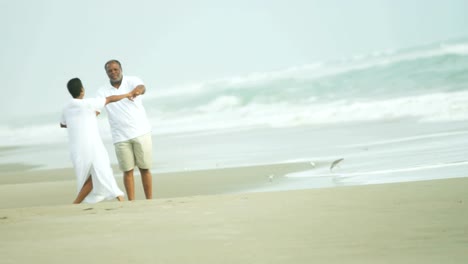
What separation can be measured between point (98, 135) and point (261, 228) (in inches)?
111

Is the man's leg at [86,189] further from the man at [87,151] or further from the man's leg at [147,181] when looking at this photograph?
the man's leg at [147,181]

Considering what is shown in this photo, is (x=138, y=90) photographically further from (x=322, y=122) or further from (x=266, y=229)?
(x=322, y=122)

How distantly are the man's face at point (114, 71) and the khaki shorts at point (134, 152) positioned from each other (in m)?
0.51

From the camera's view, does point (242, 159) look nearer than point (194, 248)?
No

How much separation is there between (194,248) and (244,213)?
0.96m

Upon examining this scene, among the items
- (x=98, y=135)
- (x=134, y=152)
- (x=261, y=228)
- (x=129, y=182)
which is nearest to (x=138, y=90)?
(x=98, y=135)

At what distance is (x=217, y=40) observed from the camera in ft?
95.2

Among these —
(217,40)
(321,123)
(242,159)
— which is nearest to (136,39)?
(217,40)

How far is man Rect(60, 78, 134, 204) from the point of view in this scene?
21.6ft

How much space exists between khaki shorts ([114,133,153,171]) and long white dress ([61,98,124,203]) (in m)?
0.32

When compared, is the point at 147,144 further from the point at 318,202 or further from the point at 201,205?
the point at 318,202

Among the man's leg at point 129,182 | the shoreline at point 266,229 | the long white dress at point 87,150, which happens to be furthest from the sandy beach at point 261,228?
the man's leg at point 129,182

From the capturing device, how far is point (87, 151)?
664cm

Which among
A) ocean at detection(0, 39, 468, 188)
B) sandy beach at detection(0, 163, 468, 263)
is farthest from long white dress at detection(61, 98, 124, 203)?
ocean at detection(0, 39, 468, 188)
